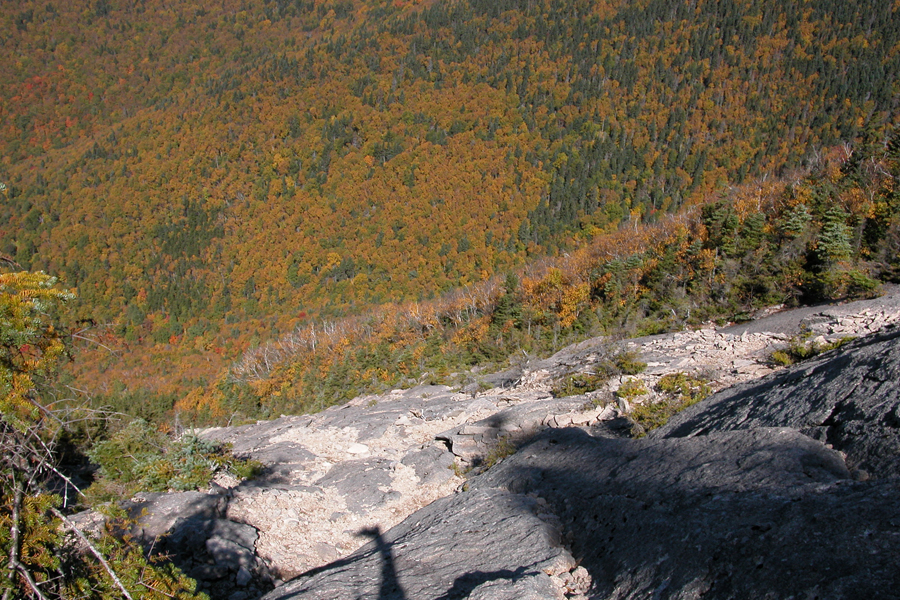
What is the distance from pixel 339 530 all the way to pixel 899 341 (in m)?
8.32

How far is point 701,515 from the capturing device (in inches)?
164

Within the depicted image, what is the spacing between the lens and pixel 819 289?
1402cm

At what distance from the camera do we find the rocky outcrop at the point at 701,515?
10.8ft

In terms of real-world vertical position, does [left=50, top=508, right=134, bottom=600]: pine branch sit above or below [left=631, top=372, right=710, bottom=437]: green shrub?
above

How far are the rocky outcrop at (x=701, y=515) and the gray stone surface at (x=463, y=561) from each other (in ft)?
0.07

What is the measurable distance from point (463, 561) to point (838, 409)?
409 centimetres

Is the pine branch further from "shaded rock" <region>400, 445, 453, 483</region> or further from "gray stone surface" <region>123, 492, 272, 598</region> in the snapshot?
"shaded rock" <region>400, 445, 453, 483</region>

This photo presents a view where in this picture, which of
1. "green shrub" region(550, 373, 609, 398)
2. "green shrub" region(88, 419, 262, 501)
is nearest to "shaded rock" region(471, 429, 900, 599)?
"green shrub" region(550, 373, 609, 398)

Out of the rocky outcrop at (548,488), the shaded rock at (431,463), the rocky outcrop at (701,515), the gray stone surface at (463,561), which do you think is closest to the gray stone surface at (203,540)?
the rocky outcrop at (548,488)

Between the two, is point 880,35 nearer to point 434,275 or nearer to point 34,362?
point 434,275

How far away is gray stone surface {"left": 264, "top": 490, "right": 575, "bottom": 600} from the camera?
15.5ft

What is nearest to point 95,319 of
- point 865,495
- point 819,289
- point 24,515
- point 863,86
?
point 24,515

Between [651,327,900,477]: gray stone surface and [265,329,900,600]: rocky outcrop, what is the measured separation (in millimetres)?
20

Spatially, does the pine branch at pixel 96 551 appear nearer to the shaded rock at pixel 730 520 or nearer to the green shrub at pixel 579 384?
the shaded rock at pixel 730 520
